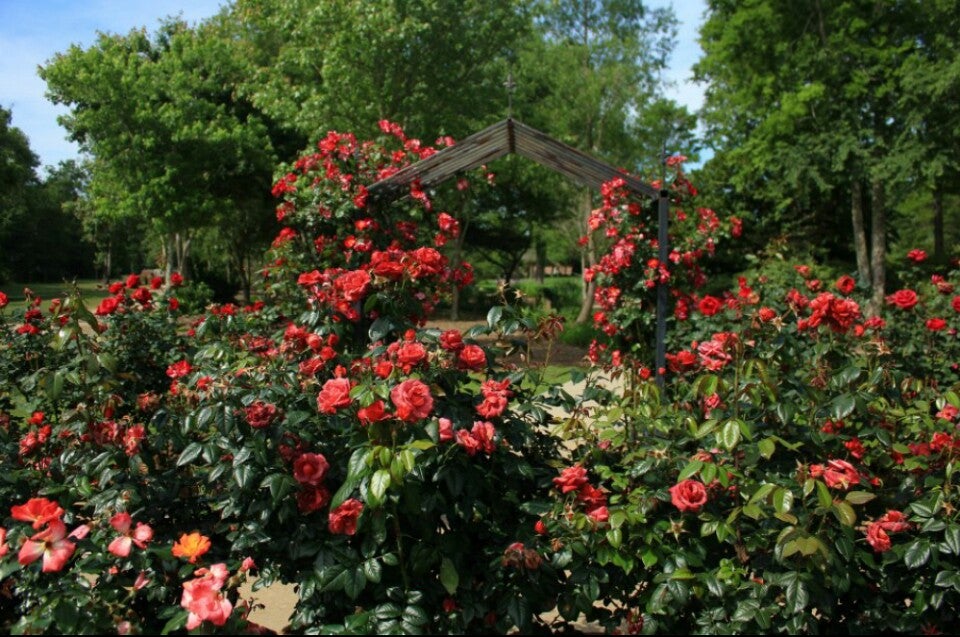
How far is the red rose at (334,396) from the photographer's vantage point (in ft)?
5.97

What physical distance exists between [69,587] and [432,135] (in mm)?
12088

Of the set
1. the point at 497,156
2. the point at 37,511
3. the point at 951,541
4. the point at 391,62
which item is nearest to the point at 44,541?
the point at 37,511

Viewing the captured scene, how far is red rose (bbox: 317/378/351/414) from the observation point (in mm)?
1820

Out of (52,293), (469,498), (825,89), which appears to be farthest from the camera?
(52,293)

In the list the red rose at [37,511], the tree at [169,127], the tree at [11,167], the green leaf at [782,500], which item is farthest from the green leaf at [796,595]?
the tree at [11,167]

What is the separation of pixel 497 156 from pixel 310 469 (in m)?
4.22

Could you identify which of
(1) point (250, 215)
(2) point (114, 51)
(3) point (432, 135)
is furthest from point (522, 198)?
(2) point (114, 51)

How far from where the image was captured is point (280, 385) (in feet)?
7.20

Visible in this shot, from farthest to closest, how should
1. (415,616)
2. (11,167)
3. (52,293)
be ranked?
(52,293), (11,167), (415,616)

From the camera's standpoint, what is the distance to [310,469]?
1.90m

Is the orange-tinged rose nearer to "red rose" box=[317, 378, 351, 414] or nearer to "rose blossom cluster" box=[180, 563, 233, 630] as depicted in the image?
"rose blossom cluster" box=[180, 563, 233, 630]

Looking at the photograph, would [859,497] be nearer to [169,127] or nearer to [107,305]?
[107,305]

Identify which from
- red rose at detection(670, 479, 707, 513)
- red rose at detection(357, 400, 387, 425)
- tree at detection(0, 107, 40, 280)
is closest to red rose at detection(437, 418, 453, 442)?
red rose at detection(357, 400, 387, 425)

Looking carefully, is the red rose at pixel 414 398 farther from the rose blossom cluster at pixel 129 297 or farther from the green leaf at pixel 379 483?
the rose blossom cluster at pixel 129 297
